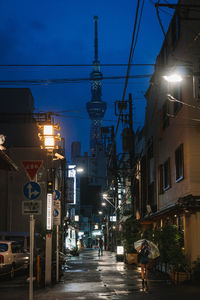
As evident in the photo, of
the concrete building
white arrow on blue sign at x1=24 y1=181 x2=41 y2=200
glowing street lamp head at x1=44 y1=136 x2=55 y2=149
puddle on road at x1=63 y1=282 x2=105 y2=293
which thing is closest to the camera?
white arrow on blue sign at x1=24 y1=181 x2=41 y2=200

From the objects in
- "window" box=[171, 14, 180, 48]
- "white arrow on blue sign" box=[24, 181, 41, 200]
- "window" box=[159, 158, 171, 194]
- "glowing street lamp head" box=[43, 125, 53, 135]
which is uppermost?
"window" box=[171, 14, 180, 48]

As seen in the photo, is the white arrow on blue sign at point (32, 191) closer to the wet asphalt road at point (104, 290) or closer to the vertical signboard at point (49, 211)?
the wet asphalt road at point (104, 290)

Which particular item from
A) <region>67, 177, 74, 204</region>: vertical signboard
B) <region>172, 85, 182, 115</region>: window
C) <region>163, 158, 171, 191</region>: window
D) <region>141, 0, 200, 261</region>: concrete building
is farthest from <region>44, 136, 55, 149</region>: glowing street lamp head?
<region>67, 177, 74, 204</region>: vertical signboard

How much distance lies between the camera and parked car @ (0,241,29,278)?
63.7ft

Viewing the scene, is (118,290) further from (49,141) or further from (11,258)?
(11,258)

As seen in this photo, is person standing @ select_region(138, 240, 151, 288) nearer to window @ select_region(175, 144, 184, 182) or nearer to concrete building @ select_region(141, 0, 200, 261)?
concrete building @ select_region(141, 0, 200, 261)

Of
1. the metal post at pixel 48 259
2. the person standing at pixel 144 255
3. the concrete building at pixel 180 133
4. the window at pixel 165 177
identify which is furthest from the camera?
the window at pixel 165 177

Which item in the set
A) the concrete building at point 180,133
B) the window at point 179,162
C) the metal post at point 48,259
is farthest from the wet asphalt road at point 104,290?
the window at point 179,162

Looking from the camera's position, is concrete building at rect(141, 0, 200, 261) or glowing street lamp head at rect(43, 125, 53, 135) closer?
glowing street lamp head at rect(43, 125, 53, 135)

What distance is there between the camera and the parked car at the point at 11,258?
63.7ft

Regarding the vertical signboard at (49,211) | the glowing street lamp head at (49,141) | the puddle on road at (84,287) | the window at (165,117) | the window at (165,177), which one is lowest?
the puddle on road at (84,287)

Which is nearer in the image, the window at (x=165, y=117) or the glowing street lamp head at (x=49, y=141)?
the glowing street lamp head at (x=49, y=141)

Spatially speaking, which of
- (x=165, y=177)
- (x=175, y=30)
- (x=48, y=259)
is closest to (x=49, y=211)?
(x=48, y=259)

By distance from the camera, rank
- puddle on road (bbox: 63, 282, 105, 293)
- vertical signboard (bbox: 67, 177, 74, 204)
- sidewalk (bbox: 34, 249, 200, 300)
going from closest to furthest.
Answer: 1. sidewalk (bbox: 34, 249, 200, 300)
2. puddle on road (bbox: 63, 282, 105, 293)
3. vertical signboard (bbox: 67, 177, 74, 204)
